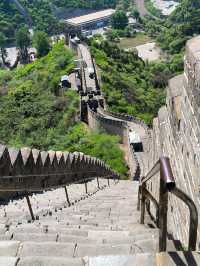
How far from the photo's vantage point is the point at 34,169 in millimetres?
7500

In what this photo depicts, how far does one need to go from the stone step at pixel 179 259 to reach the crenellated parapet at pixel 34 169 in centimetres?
243

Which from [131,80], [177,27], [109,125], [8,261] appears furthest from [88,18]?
[8,261]

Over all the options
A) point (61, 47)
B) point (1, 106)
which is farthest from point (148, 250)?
point (61, 47)

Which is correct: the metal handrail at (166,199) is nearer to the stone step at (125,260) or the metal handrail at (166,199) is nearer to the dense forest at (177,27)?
the stone step at (125,260)

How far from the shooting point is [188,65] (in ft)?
14.0

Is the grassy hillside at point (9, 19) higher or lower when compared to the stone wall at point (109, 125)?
lower

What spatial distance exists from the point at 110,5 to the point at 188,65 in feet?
300

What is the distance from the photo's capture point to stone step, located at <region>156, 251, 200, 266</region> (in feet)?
8.38

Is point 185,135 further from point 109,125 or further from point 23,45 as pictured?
point 23,45

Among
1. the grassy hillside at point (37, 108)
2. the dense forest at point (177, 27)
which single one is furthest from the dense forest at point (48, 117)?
the dense forest at point (177, 27)

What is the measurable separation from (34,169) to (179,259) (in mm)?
5145

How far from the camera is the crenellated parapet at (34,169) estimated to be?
638cm

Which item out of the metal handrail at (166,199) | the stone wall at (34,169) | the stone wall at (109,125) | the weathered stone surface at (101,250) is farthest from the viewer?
the stone wall at (109,125)

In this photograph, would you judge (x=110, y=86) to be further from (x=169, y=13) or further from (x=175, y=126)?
(x=169, y=13)
